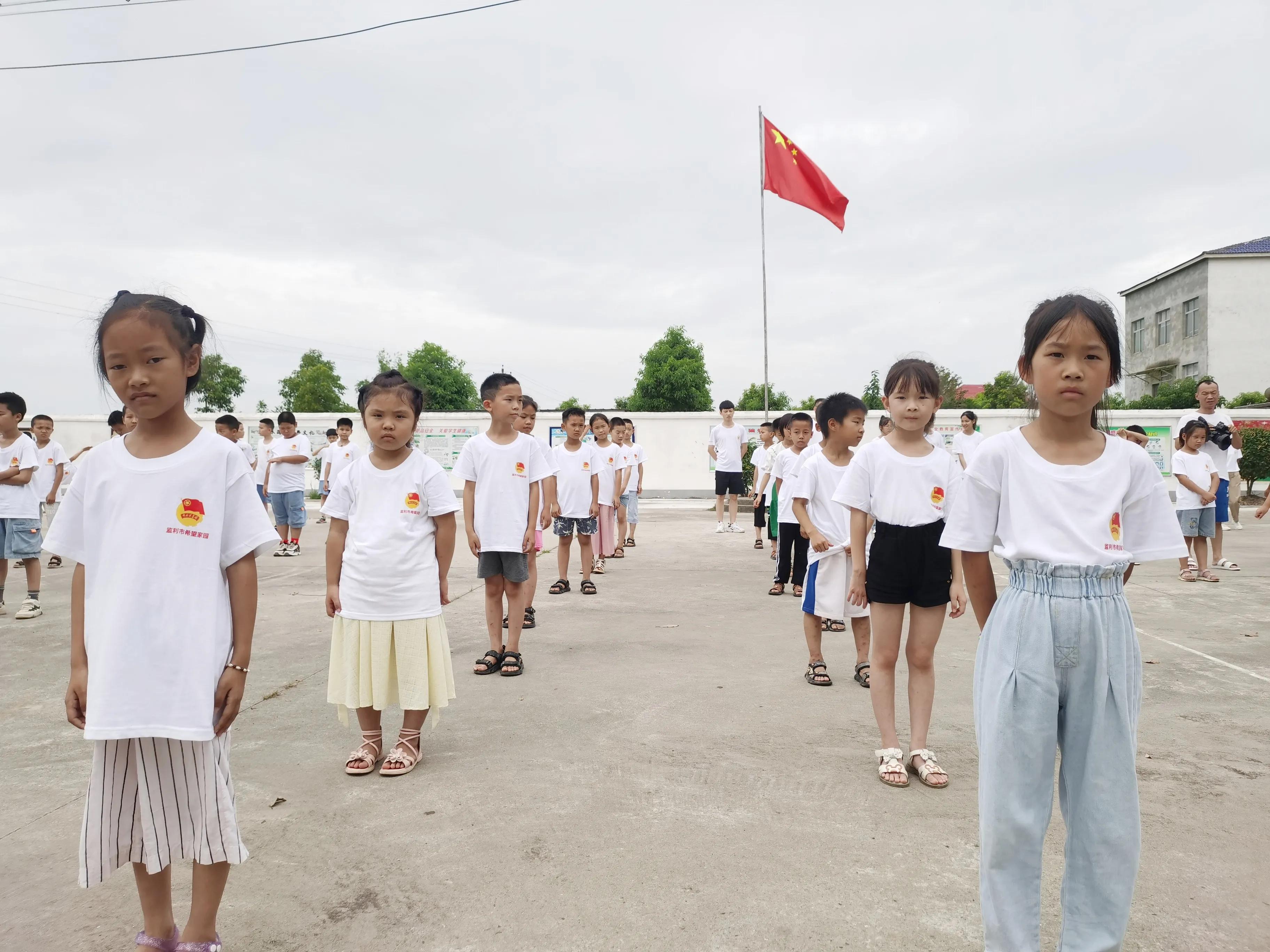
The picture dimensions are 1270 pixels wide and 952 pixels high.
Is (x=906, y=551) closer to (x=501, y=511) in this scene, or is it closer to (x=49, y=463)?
(x=501, y=511)

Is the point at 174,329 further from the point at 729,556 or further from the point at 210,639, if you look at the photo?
the point at 729,556

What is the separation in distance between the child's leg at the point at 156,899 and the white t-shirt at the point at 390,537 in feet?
5.17

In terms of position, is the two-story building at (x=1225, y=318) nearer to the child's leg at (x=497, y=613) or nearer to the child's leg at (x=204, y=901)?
the child's leg at (x=497, y=613)

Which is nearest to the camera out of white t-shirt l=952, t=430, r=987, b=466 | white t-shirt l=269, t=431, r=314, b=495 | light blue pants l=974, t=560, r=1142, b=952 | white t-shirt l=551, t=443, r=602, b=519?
light blue pants l=974, t=560, r=1142, b=952

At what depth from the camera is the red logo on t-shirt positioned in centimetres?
209

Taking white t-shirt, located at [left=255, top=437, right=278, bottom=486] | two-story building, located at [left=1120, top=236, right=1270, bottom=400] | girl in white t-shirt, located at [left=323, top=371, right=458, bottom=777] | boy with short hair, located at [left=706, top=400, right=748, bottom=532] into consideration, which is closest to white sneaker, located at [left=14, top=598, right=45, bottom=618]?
white t-shirt, located at [left=255, top=437, right=278, bottom=486]

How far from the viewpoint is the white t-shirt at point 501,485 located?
5.22m

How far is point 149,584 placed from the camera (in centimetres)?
206

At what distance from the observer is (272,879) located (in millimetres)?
2670

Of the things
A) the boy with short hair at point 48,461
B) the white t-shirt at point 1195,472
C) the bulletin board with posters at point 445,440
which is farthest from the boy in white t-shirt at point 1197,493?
the bulletin board with posters at point 445,440

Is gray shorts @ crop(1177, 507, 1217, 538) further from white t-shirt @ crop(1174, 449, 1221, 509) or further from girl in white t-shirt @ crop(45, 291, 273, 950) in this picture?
girl in white t-shirt @ crop(45, 291, 273, 950)

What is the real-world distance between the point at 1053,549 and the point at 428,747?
9.61 feet

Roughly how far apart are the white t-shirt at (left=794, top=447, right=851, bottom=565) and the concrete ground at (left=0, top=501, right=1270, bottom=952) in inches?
35.4

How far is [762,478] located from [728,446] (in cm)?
154
